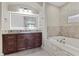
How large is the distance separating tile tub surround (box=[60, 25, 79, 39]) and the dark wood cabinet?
71 centimetres

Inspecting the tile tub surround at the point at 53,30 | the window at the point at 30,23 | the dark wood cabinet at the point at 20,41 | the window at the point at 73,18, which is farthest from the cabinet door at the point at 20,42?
the window at the point at 73,18

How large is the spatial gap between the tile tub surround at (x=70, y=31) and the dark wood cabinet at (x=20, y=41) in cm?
71

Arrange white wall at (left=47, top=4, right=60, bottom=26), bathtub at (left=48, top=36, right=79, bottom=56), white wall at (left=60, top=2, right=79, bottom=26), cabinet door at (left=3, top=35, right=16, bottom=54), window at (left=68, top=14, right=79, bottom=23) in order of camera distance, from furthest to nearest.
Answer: cabinet door at (left=3, top=35, right=16, bottom=54) < white wall at (left=47, top=4, right=60, bottom=26) < white wall at (left=60, top=2, right=79, bottom=26) < window at (left=68, top=14, right=79, bottom=23) < bathtub at (left=48, top=36, right=79, bottom=56)

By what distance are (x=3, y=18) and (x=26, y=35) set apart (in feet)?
2.76

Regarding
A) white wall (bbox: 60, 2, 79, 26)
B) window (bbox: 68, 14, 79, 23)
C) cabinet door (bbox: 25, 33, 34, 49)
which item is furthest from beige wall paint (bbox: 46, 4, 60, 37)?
cabinet door (bbox: 25, 33, 34, 49)

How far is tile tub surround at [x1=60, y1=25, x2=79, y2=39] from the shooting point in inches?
89.3

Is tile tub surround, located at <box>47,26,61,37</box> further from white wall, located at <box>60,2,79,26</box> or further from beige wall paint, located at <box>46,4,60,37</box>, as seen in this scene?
white wall, located at <box>60,2,79,26</box>

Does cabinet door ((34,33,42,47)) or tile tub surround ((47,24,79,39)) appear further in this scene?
cabinet door ((34,33,42,47))

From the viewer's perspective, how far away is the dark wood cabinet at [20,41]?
9.59ft

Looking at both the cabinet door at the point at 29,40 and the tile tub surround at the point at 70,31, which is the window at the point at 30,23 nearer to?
the cabinet door at the point at 29,40

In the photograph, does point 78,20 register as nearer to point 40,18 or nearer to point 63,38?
point 63,38

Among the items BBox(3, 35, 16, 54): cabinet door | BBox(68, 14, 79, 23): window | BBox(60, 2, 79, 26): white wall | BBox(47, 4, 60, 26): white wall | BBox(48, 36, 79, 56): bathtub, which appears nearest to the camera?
BBox(48, 36, 79, 56): bathtub

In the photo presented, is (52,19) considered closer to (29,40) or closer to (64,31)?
(64,31)

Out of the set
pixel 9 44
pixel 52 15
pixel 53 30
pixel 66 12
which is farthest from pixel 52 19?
pixel 9 44
